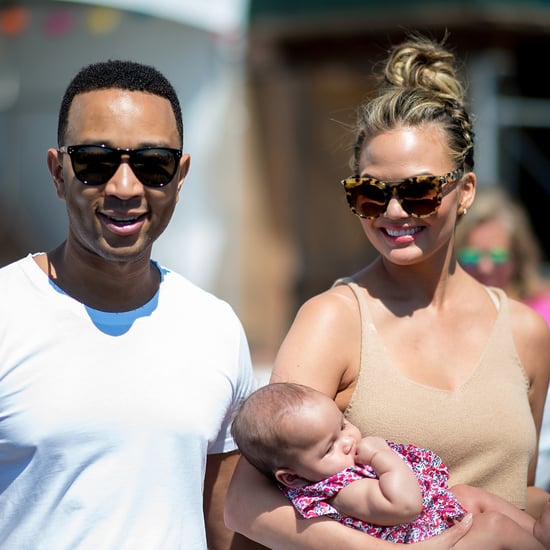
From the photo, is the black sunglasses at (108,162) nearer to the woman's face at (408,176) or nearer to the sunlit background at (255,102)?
the woman's face at (408,176)

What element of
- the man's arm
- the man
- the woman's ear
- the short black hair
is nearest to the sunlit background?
the woman's ear

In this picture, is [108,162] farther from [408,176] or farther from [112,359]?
[408,176]

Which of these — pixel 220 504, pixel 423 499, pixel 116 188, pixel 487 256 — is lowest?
pixel 220 504

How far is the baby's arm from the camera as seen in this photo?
2746mm

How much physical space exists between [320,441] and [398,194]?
0.79 meters

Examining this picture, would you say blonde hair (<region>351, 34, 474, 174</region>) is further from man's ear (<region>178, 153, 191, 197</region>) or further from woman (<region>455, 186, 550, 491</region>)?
woman (<region>455, 186, 550, 491</region>)

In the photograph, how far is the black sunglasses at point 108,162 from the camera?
279 cm

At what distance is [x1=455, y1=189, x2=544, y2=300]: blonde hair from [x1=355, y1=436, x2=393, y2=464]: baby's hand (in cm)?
257

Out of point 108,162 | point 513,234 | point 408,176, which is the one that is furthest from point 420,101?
point 513,234

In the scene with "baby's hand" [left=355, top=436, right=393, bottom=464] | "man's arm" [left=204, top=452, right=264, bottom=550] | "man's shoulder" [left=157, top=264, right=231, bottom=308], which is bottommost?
"man's arm" [left=204, top=452, right=264, bottom=550]

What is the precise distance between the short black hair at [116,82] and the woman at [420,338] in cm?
64

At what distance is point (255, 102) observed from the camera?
10344mm

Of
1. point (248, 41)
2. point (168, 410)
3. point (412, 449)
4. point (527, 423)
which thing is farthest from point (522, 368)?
point (248, 41)

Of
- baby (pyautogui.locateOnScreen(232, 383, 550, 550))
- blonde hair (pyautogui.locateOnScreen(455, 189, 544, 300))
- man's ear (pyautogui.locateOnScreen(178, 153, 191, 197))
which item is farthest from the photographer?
blonde hair (pyautogui.locateOnScreen(455, 189, 544, 300))
